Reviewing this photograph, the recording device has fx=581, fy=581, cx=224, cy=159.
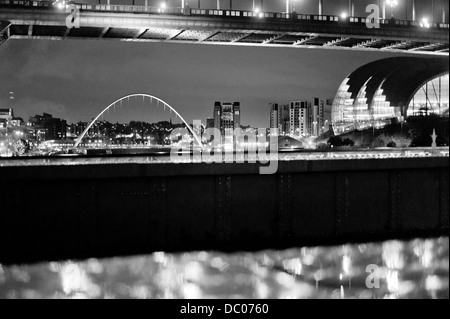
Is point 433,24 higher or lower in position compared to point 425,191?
higher

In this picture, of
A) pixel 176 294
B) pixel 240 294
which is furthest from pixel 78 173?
pixel 240 294

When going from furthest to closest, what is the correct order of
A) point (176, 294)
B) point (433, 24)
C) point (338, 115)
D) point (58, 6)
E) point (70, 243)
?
point (338, 115)
point (433, 24)
point (58, 6)
point (70, 243)
point (176, 294)

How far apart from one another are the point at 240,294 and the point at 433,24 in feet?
232

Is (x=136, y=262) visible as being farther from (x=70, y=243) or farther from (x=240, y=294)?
(x=240, y=294)

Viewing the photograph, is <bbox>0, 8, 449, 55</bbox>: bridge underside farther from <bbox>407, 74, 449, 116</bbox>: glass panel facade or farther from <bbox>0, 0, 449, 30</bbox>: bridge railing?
<bbox>407, 74, 449, 116</bbox>: glass panel facade

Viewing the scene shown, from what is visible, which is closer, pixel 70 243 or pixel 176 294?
pixel 176 294

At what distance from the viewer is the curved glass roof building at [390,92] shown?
369 feet

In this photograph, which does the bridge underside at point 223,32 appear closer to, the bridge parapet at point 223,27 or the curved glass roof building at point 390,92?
the bridge parapet at point 223,27

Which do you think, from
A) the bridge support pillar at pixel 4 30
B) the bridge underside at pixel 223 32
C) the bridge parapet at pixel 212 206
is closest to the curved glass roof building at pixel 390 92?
the bridge underside at pixel 223 32

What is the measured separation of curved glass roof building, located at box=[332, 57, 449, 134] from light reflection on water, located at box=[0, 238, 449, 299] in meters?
79.9

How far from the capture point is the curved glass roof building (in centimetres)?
11238

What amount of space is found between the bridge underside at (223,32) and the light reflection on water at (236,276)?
155ft

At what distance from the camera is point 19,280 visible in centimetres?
1825

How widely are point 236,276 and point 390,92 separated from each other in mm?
108577
